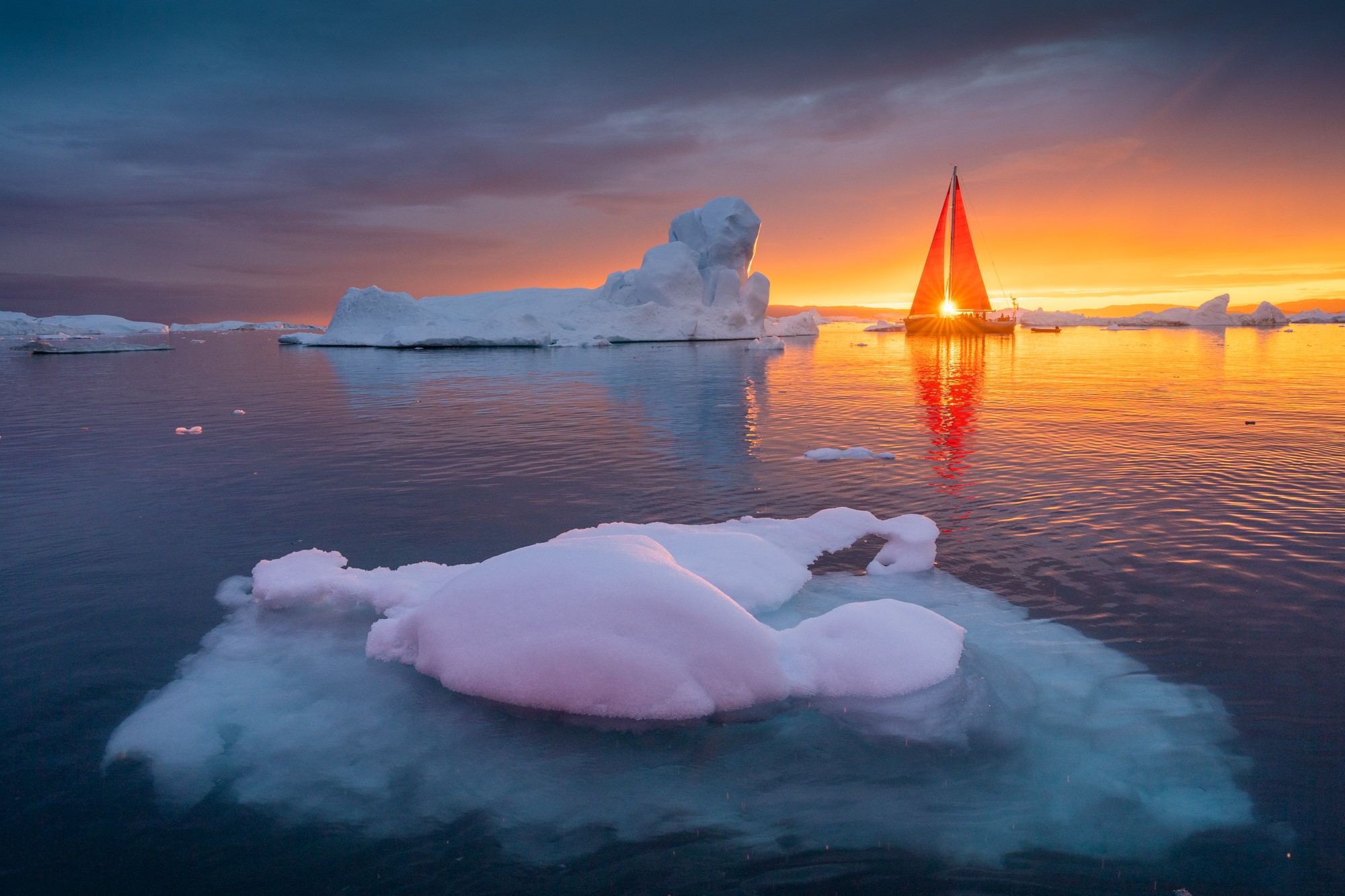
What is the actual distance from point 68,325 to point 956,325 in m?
162

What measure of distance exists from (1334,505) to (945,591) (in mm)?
6522

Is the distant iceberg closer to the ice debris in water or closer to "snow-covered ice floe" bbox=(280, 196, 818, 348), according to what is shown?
"snow-covered ice floe" bbox=(280, 196, 818, 348)

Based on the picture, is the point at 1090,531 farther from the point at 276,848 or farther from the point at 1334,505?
the point at 276,848

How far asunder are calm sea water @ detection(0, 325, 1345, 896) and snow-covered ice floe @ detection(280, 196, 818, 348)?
40.4 metres

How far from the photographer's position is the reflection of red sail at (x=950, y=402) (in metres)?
12.5

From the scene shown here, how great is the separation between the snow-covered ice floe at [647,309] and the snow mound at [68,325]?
8129 centimetres

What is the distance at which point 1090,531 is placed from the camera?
8.38 m

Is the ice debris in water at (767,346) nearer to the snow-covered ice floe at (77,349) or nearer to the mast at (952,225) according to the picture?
the mast at (952,225)

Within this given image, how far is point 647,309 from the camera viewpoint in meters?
69.8

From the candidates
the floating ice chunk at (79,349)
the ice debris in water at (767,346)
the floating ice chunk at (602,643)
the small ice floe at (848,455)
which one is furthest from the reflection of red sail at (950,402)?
the floating ice chunk at (79,349)

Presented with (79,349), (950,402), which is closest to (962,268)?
(950,402)

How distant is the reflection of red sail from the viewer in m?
12.5

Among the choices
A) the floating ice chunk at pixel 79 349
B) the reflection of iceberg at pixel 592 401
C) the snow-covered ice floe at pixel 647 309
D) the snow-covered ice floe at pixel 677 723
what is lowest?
the snow-covered ice floe at pixel 677 723

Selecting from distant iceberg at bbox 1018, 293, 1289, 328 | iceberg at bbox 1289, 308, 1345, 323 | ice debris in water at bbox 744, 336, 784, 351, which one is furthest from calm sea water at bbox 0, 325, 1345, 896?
iceberg at bbox 1289, 308, 1345, 323
